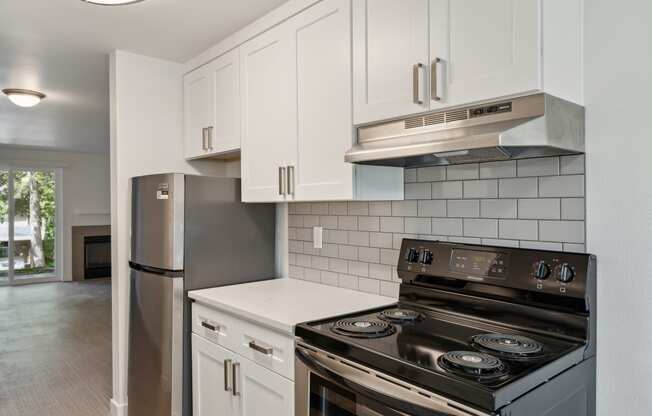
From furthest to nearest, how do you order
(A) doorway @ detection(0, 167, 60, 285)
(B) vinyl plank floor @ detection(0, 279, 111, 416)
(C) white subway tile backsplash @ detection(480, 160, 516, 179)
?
1. (A) doorway @ detection(0, 167, 60, 285)
2. (B) vinyl plank floor @ detection(0, 279, 111, 416)
3. (C) white subway tile backsplash @ detection(480, 160, 516, 179)

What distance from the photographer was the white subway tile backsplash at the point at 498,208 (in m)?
1.63

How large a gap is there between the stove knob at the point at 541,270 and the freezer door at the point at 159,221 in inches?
66.5

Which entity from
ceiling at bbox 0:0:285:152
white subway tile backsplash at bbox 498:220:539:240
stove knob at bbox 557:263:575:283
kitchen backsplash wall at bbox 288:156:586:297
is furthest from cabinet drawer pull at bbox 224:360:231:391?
ceiling at bbox 0:0:285:152

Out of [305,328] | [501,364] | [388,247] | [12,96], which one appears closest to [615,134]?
[501,364]

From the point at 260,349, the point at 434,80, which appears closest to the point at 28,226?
the point at 260,349

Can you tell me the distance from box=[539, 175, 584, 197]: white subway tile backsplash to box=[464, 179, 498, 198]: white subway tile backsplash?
0.59ft

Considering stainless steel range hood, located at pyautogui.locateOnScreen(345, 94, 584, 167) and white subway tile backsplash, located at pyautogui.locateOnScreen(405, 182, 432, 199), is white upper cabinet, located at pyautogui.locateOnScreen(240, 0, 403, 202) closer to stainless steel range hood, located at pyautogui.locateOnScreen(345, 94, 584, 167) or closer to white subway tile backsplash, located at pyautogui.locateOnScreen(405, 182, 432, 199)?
white subway tile backsplash, located at pyautogui.locateOnScreen(405, 182, 432, 199)

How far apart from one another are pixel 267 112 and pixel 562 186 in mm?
1415

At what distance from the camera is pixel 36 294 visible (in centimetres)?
695

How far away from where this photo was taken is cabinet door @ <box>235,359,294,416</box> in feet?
5.47

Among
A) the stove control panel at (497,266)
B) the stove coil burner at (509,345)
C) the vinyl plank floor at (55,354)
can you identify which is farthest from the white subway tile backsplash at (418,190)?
the vinyl plank floor at (55,354)

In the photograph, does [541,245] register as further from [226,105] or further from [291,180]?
[226,105]

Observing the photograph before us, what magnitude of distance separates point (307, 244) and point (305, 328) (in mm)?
1036

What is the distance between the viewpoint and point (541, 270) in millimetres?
1465
